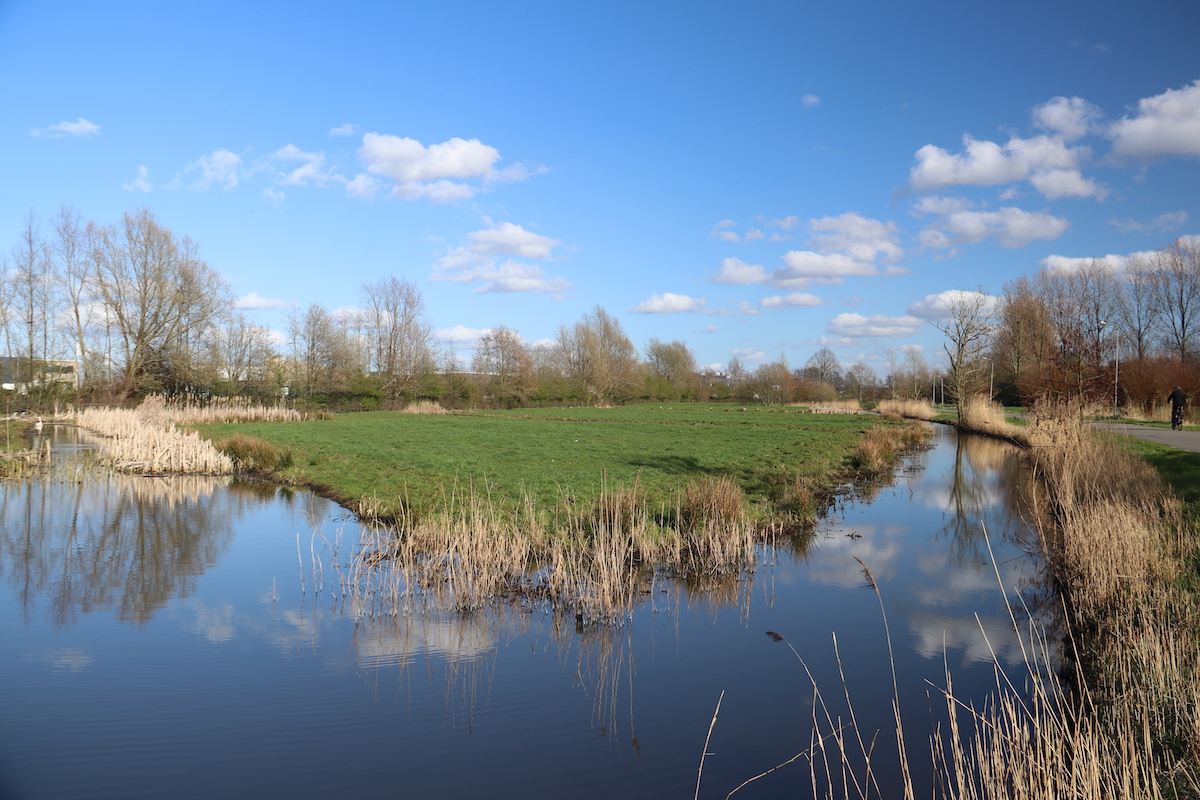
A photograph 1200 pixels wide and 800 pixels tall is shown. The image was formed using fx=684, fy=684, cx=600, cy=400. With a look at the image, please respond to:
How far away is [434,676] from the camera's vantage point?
5.87 metres

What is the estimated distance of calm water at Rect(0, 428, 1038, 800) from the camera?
454 cm

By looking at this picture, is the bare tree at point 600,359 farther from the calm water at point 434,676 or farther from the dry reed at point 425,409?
the calm water at point 434,676

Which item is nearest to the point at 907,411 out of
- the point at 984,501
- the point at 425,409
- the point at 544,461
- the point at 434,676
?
the point at 984,501

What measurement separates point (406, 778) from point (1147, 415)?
39.6m

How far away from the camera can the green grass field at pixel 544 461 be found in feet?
44.7

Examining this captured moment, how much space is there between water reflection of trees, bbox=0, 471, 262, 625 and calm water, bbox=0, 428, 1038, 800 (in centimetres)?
7

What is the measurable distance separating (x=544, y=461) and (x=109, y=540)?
9700 millimetres

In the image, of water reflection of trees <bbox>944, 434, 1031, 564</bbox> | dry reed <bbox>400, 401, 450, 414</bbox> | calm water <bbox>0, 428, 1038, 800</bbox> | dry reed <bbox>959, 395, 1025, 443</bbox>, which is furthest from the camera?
dry reed <bbox>400, 401, 450, 414</bbox>

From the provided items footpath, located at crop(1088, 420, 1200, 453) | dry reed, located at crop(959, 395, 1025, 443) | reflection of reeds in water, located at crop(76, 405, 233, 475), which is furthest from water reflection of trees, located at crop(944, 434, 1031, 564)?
reflection of reeds in water, located at crop(76, 405, 233, 475)

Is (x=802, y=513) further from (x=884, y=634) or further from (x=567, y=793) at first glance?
(x=567, y=793)

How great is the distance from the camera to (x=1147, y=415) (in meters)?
32.8

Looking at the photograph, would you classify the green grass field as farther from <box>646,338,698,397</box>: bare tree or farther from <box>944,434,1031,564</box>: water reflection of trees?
<box>646,338,698,397</box>: bare tree

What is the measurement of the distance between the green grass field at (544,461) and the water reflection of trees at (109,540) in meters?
2.60

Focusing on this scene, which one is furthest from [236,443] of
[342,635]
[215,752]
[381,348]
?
[381,348]
